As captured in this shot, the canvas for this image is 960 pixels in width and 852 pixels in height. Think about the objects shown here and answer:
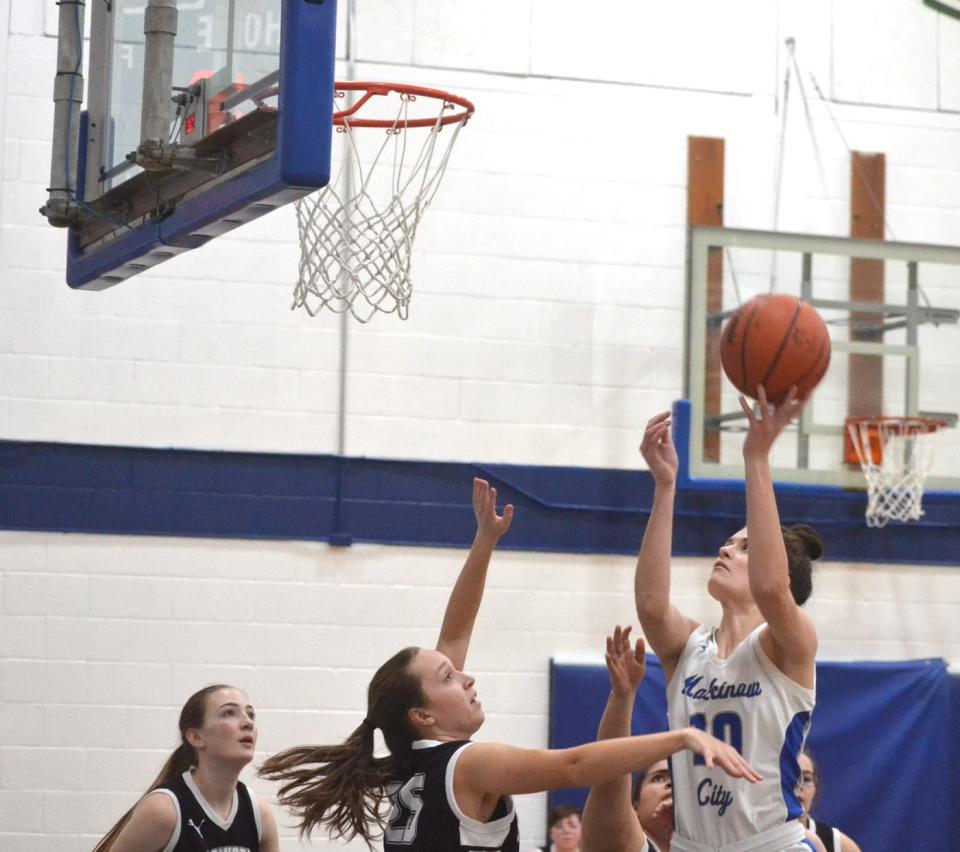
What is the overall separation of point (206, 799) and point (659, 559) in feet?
5.15

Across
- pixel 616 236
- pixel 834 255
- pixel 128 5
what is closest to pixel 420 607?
pixel 616 236

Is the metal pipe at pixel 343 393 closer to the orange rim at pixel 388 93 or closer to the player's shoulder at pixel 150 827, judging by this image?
the orange rim at pixel 388 93

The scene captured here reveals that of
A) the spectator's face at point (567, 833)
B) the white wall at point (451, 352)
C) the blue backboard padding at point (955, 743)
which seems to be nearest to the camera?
the spectator's face at point (567, 833)

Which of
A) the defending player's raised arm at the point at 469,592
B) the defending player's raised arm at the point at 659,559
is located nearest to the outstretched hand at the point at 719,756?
the defending player's raised arm at the point at 659,559

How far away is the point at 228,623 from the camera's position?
22.0 feet

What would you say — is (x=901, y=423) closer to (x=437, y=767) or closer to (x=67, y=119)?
(x=67, y=119)

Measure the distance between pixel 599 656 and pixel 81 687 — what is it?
236cm

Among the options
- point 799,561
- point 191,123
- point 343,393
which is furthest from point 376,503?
point 799,561

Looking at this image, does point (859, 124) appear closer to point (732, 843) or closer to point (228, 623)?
point (228, 623)

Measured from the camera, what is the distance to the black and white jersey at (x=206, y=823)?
13.5ft

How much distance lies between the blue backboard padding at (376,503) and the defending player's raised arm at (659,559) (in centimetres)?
335

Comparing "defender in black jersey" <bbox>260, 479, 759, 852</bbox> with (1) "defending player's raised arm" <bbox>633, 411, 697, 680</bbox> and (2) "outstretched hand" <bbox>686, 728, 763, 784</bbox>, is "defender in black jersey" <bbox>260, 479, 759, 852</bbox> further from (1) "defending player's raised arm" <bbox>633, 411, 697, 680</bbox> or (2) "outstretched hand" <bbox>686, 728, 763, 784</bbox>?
(1) "defending player's raised arm" <bbox>633, 411, 697, 680</bbox>

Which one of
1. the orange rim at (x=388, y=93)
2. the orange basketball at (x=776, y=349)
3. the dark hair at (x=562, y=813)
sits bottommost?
the dark hair at (x=562, y=813)

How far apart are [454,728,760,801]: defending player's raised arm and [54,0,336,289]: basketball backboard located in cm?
137
